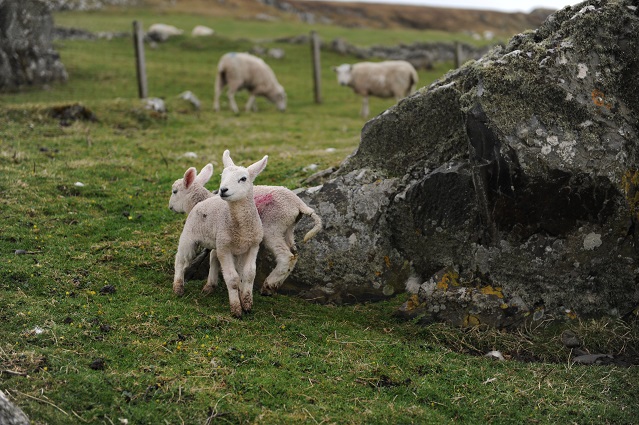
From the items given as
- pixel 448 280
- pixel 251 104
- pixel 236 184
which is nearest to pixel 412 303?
pixel 448 280

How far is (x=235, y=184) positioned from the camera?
705 centimetres

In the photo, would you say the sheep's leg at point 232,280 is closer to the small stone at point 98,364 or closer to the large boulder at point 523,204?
the large boulder at point 523,204

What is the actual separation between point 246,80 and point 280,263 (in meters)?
14.5

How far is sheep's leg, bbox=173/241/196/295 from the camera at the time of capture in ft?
25.4

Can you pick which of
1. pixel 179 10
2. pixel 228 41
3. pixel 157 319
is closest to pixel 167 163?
pixel 157 319

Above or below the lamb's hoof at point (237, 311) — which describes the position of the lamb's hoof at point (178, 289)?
above

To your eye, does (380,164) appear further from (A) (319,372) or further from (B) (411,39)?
(B) (411,39)

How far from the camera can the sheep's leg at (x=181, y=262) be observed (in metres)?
7.73

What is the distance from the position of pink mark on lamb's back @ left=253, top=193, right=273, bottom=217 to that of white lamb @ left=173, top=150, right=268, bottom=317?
1.16 ft

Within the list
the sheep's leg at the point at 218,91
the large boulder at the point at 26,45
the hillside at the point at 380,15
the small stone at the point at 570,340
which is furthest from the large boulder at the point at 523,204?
the hillside at the point at 380,15

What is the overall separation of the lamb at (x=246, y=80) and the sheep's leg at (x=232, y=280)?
13.5 metres

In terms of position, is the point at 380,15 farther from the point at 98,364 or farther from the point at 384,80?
the point at 98,364

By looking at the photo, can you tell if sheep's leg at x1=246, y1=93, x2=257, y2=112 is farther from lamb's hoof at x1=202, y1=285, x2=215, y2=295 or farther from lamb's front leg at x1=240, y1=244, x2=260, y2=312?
lamb's front leg at x1=240, y1=244, x2=260, y2=312

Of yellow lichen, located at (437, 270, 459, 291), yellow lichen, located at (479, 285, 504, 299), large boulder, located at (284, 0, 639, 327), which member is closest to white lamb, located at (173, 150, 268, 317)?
large boulder, located at (284, 0, 639, 327)
